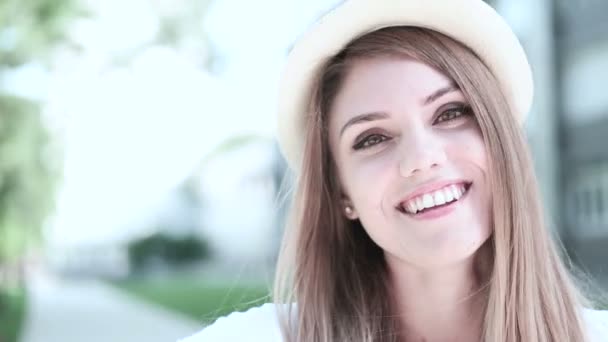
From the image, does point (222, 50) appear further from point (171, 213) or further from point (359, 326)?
point (171, 213)

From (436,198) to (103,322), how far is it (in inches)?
535

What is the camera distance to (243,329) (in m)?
1.79

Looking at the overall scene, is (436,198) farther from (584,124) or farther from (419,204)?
(584,124)

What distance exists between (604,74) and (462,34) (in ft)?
41.7

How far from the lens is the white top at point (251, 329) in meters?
1.78

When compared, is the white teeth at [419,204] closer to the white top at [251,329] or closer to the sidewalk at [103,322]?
the white top at [251,329]

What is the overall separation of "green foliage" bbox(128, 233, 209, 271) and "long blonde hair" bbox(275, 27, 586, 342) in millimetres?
36080

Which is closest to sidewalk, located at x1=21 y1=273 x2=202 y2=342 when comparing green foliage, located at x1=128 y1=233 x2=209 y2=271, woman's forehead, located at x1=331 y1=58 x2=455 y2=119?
woman's forehead, located at x1=331 y1=58 x2=455 y2=119

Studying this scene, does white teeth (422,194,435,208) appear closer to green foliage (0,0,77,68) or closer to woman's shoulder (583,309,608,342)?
woman's shoulder (583,309,608,342)

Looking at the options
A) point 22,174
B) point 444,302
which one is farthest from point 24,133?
point 444,302

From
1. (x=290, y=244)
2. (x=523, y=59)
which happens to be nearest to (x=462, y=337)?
(x=290, y=244)

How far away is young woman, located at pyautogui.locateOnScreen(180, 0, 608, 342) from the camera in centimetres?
177

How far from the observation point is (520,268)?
185cm

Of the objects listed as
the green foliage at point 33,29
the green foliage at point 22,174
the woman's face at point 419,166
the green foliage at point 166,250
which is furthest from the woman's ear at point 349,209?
the green foliage at point 166,250
